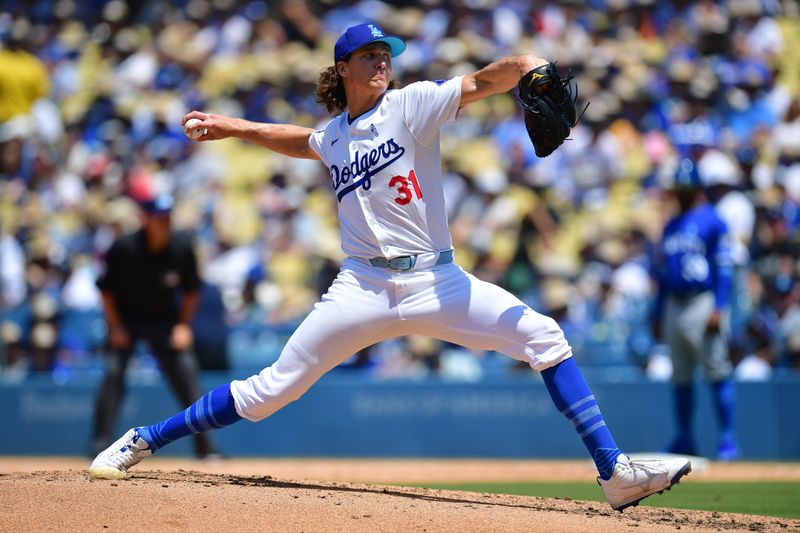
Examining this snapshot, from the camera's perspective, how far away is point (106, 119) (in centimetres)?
→ 1678

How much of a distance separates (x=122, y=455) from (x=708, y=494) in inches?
143

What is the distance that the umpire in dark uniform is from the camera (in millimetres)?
9625

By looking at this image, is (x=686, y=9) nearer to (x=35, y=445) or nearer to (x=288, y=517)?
(x=35, y=445)

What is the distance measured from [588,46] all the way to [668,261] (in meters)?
6.15

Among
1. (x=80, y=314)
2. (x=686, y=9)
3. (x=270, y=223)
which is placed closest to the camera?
(x=80, y=314)

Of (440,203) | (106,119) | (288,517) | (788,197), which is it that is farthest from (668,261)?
(106,119)

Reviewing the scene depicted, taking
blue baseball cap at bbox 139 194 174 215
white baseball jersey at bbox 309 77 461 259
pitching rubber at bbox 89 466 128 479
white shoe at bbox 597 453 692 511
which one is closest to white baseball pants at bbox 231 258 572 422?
white baseball jersey at bbox 309 77 461 259

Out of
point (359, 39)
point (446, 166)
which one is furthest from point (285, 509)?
point (446, 166)

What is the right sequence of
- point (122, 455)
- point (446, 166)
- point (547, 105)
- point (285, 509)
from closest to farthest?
point (285, 509) → point (547, 105) → point (122, 455) → point (446, 166)

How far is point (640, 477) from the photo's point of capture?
5.18 meters

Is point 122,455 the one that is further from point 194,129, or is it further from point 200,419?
point 194,129

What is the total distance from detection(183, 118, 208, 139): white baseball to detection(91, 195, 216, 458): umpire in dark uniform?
382cm

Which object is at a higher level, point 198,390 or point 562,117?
point 562,117

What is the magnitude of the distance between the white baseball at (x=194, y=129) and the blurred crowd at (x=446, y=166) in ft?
16.7
